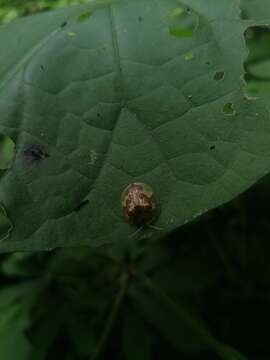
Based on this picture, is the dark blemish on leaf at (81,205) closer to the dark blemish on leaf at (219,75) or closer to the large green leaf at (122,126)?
the large green leaf at (122,126)

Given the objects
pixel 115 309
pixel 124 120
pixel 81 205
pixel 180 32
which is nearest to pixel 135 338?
pixel 115 309

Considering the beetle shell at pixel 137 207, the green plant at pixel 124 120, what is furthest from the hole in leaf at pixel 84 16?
the beetle shell at pixel 137 207

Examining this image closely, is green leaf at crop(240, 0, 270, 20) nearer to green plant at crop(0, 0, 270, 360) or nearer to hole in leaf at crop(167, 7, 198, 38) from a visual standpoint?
green plant at crop(0, 0, 270, 360)

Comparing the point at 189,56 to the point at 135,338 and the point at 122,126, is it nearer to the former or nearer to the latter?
the point at 122,126

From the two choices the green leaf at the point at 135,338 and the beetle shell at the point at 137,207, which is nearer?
the beetle shell at the point at 137,207

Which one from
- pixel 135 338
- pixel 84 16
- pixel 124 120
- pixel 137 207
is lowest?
pixel 135 338

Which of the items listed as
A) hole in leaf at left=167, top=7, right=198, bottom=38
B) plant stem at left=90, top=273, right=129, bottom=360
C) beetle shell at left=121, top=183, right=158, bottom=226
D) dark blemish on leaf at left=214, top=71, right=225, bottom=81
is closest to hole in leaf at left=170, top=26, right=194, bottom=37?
hole in leaf at left=167, top=7, right=198, bottom=38
